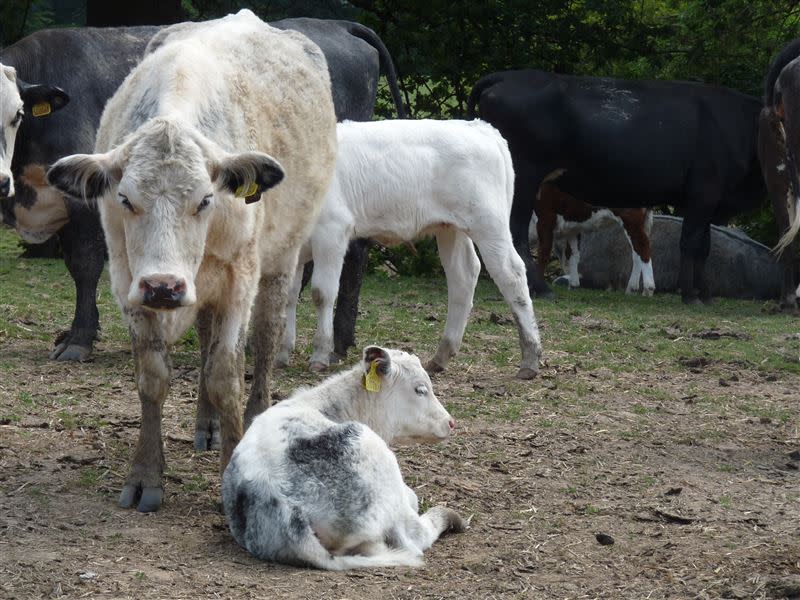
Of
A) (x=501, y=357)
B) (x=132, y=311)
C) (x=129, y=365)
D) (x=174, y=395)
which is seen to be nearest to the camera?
(x=132, y=311)

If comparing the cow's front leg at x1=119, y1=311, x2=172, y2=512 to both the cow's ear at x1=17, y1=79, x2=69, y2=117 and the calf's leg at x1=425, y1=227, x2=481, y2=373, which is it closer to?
the calf's leg at x1=425, y1=227, x2=481, y2=373

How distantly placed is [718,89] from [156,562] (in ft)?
40.5

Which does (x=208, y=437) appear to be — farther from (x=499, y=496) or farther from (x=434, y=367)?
(x=434, y=367)

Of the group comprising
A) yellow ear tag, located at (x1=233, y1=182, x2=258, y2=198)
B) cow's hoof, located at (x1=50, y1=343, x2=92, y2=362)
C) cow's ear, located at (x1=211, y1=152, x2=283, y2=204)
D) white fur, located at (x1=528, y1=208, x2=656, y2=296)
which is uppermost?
cow's ear, located at (x1=211, y1=152, x2=283, y2=204)

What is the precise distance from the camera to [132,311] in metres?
5.54

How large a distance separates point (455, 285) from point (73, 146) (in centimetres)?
302

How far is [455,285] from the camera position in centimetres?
948

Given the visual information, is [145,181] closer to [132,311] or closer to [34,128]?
[132,311]

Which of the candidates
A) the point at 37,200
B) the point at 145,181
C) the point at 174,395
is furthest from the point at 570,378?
the point at 145,181

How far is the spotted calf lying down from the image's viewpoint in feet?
15.9

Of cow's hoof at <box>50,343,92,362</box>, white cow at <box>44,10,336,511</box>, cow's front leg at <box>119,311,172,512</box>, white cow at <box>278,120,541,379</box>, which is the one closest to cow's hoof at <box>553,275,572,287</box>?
white cow at <box>278,120,541,379</box>

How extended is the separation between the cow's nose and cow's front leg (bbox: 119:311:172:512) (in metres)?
0.51

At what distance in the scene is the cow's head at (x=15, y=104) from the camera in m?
8.90

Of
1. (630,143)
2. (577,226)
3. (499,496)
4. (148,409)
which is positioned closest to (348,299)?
(499,496)
